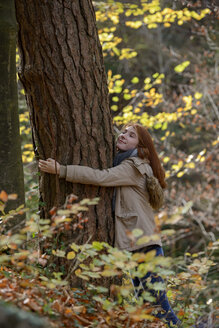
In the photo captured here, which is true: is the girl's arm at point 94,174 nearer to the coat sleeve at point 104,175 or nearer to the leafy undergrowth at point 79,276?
the coat sleeve at point 104,175

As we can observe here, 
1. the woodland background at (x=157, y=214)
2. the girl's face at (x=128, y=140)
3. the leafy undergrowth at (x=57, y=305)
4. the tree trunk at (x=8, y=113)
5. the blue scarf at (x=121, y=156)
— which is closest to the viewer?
the leafy undergrowth at (x=57, y=305)

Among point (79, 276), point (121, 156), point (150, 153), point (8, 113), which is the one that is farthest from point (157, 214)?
point (8, 113)

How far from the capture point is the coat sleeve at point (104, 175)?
3.47m

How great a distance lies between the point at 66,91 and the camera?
137 inches

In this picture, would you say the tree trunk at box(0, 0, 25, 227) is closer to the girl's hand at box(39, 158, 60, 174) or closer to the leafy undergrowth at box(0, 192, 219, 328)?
the girl's hand at box(39, 158, 60, 174)

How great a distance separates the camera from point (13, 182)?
4.34m

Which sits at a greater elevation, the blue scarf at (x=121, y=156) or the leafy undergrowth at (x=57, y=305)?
the blue scarf at (x=121, y=156)

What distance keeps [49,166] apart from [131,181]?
0.76 m

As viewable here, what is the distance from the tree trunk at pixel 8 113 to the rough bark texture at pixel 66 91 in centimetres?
77

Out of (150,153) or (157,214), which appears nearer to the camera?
(157,214)

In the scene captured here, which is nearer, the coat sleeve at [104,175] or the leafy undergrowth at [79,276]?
the leafy undergrowth at [79,276]

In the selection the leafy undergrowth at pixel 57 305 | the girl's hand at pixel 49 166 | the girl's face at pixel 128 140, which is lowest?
the leafy undergrowth at pixel 57 305

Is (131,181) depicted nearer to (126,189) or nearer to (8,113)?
(126,189)

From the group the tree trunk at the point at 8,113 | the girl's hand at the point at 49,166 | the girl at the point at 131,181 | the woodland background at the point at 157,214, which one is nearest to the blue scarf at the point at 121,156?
the girl at the point at 131,181
